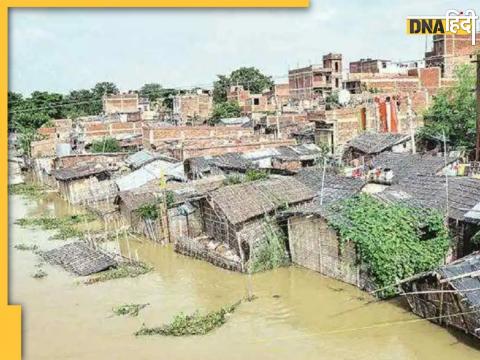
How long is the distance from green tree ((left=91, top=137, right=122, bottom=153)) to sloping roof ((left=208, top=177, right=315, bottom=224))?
18221 millimetres

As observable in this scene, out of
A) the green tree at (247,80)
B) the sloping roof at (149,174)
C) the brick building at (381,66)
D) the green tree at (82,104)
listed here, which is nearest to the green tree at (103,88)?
the green tree at (82,104)

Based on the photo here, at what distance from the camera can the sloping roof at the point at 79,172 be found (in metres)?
23.7

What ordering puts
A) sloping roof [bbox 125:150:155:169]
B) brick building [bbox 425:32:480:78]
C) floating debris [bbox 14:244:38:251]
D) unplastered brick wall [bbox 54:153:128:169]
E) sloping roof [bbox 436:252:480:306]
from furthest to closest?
brick building [bbox 425:32:480:78], unplastered brick wall [bbox 54:153:128:169], sloping roof [bbox 125:150:155:169], floating debris [bbox 14:244:38:251], sloping roof [bbox 436:252:480:306]

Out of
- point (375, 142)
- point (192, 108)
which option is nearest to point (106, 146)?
point (192, 108)

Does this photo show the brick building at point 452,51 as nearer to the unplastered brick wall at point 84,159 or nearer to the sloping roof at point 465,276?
the unplastered brick wall at point 84,159

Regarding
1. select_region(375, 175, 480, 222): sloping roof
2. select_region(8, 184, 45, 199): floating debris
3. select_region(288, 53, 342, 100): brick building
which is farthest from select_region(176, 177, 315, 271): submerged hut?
select_region(288, 53, 342, 100): brick building

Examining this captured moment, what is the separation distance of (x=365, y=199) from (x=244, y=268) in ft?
10.8

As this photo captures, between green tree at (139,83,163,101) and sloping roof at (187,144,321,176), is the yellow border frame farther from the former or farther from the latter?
green tree at (139,83,163,101)

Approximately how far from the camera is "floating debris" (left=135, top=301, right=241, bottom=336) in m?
10.0

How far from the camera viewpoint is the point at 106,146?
102 ft

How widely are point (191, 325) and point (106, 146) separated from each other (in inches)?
884

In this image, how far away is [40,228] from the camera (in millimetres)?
19750

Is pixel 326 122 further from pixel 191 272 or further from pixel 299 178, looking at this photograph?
pixel 191 272

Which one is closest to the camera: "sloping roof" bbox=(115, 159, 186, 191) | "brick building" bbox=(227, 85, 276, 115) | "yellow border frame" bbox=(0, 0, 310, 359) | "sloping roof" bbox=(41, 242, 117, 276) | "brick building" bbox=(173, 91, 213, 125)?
"yellow border frame" bbox=(0, 0, 310, 359)
